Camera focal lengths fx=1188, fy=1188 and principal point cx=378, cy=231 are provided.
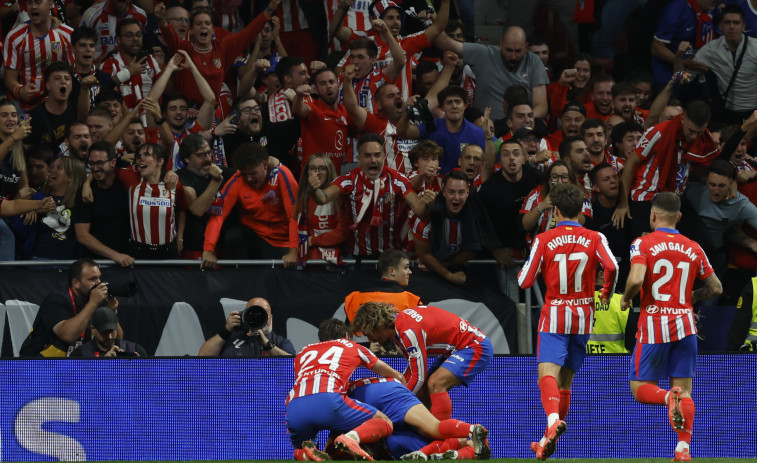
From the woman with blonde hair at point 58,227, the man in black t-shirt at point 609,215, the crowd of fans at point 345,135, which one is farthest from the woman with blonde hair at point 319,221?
the man in black t-shirt at point 609,215

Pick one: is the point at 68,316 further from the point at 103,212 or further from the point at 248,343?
the point at 248,343

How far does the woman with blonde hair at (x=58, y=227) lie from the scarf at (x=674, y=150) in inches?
224

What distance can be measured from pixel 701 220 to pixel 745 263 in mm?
631

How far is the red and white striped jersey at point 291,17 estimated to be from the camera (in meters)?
15.2

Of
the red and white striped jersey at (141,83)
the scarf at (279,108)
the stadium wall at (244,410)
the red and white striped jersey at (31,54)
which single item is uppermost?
the red and white striped jersey at (31,54)

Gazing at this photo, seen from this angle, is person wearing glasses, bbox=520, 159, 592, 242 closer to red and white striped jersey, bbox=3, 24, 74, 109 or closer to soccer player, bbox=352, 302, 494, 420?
soccer player, bbox=352, 302, 494, 420

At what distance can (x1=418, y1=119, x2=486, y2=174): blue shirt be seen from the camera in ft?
41.1

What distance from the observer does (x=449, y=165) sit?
493 inches

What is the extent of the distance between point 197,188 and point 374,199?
1.78 m

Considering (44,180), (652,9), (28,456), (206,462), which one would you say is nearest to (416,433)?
(206,462)

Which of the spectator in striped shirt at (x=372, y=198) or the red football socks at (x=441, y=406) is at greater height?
the spectator in striped shirt at (x=372, y=198)

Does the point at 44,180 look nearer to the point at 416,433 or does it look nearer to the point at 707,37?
the point at 416,433

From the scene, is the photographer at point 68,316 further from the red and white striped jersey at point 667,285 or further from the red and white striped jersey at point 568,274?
the red and white striped jersey at point 667,285

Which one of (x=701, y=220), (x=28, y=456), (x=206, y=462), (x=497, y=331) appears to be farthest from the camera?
(x=701, y=220)
